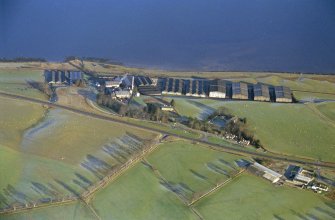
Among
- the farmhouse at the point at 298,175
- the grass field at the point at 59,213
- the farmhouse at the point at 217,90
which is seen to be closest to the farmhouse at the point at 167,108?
the farmhouse at the point at 217,90

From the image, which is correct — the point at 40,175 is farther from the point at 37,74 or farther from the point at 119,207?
the point at 37,74


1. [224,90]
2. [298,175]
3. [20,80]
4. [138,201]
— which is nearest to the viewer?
[138,201]

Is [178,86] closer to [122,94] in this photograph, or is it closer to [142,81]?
[142,81]

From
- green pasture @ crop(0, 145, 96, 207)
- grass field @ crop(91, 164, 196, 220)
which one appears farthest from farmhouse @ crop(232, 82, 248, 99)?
green pasture @ crop(0, 145, 96, 207)

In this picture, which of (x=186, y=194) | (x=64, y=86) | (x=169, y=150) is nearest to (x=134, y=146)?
(x=169, y=150)

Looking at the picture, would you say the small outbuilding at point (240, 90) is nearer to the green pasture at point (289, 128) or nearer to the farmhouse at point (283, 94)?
the green pasture at point (289, 128)

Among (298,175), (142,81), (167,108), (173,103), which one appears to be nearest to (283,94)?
(173,103)
